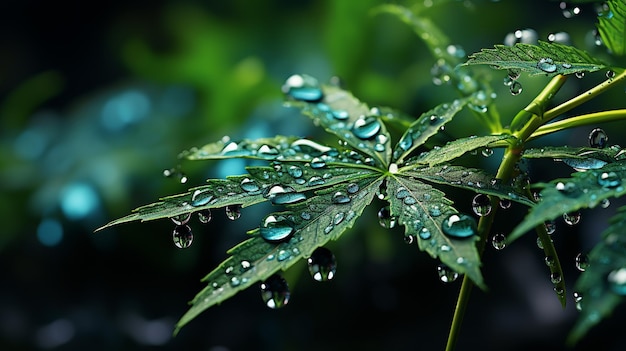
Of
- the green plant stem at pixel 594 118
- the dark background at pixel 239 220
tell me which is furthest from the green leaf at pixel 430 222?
the dark background at pixel 239 220

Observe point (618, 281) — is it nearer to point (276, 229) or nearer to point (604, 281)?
point (604, 281)

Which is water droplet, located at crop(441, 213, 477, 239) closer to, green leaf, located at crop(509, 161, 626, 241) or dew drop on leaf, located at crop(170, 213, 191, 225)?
green leaf, located at crop(509, 161, 626, 241)

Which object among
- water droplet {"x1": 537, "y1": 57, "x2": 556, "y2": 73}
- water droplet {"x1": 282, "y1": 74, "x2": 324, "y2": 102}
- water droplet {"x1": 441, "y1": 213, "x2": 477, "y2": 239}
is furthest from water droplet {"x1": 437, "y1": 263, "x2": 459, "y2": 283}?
water droplet {"x1": 282, "y1": 74, "x2": 324, "y2": 102}

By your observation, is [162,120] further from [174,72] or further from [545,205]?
[545,205]

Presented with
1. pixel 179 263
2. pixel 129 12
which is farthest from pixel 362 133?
pixel 129 12

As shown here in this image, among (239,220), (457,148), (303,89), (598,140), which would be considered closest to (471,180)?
(457,148)

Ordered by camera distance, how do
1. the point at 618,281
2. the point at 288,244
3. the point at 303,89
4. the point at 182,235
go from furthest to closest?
the point at 303,89
the point at 182,235
the point at 288,244
the point at 618,281
